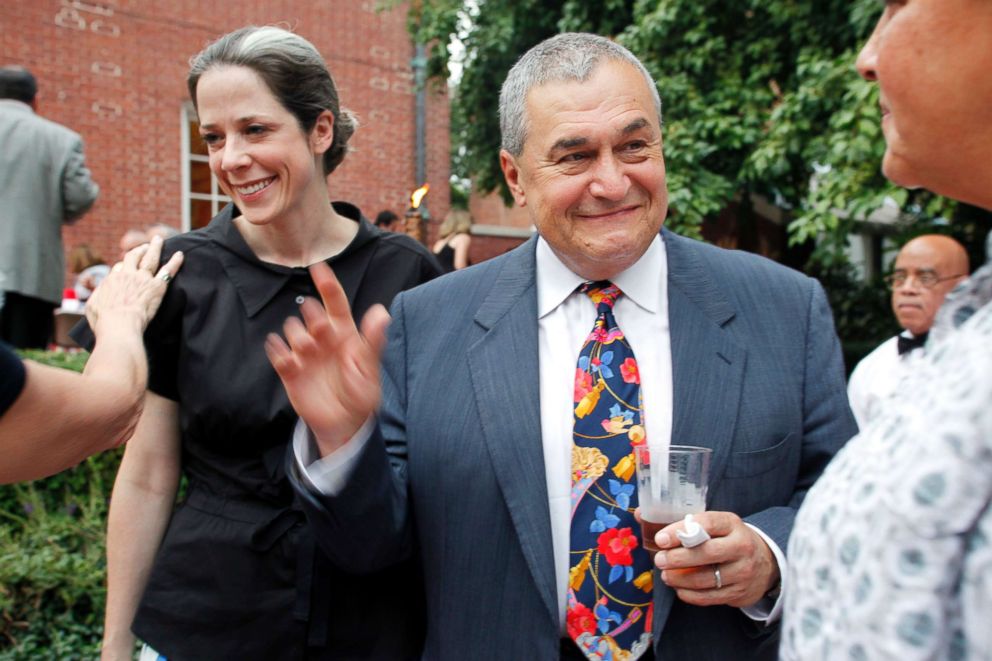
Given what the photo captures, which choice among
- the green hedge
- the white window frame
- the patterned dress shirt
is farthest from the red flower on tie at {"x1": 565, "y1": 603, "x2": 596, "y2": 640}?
the white window frame

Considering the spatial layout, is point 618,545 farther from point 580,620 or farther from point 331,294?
point 331,294

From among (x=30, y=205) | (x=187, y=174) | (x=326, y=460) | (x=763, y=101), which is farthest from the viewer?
(x=187, y=174)

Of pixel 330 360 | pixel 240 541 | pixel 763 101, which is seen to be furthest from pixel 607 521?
pixel 763 101

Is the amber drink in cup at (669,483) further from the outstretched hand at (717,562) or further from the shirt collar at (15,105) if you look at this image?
the shirt collar at (15,105)

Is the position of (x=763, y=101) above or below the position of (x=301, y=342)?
above

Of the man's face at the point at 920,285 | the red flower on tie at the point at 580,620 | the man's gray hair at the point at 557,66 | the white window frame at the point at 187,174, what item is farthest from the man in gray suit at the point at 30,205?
the white window frame at the point at 187,174

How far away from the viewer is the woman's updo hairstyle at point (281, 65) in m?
2.34

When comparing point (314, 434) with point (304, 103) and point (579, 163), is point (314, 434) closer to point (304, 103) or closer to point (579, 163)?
point (579, 163)

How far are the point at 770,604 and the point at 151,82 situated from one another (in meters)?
11.6

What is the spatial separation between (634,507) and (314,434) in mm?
686

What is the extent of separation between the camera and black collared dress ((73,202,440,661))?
2.21m

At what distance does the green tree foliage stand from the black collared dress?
17.8ft

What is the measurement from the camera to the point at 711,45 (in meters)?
8.29

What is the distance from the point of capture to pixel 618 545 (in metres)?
1.89
